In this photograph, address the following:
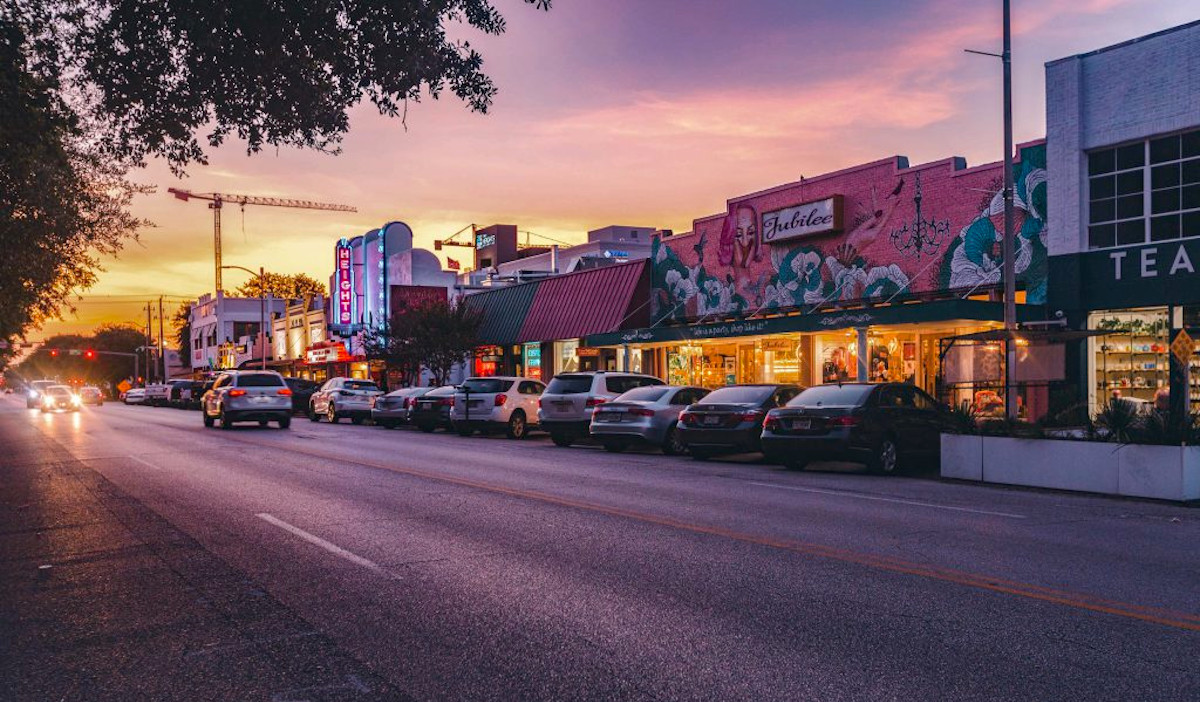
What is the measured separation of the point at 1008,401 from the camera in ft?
55.6

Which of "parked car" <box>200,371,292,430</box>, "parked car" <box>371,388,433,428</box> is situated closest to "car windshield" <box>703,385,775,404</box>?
"parked car" <box>371,388,433,428</box>

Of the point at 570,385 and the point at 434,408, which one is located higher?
the point at 570,385

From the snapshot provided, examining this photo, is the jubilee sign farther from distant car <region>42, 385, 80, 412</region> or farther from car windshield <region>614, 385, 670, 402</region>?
distant car <region>42, 385, 80, 412</region>

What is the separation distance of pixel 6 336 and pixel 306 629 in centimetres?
3495

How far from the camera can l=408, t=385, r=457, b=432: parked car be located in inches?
1178

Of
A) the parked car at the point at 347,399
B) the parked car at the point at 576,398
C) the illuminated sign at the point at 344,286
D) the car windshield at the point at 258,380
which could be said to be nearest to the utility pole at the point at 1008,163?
the parked car at the point at 576,398

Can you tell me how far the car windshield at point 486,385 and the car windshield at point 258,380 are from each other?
696 cm

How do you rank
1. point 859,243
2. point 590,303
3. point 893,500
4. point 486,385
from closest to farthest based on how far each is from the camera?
point 893,500 < point 859,243 < point 486,385 < point 590,303

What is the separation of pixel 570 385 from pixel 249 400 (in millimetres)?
11857

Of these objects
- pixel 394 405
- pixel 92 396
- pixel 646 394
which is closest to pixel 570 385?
pixel 646 394

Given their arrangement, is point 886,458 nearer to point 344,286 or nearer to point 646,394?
point 646,394

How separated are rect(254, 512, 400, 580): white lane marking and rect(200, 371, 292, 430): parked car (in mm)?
20444

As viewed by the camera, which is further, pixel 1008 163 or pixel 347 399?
pixel 347 399

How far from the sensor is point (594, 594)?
6801 mm
